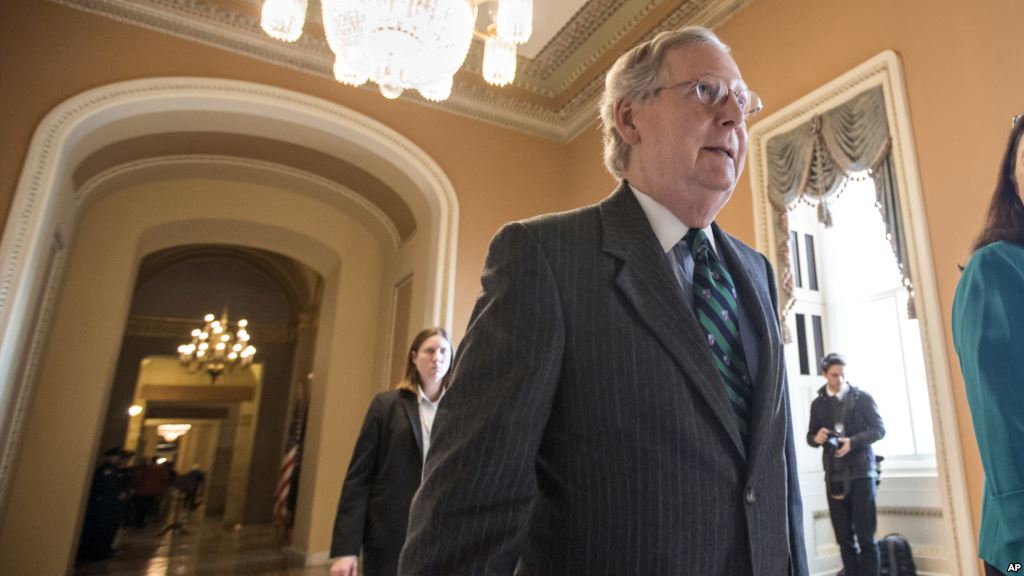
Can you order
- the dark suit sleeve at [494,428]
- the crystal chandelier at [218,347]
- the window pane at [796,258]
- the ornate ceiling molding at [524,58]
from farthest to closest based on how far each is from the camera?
the crystal chandelier at [218,347], the ornate ceiling molding at [524,58], the window pane at [796,258], the dark suit sleeve at [494,428]

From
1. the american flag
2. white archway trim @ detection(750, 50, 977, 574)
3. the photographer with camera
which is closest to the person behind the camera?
white archway trim @ detection(750, 50, 977, 574)

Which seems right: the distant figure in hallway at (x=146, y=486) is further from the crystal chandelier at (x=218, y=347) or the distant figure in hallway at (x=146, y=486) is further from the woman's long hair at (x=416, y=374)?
the woman's long hair at (x=416, y=374)

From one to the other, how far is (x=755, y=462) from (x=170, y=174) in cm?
694

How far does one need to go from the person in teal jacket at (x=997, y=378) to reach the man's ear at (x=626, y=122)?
842 mm

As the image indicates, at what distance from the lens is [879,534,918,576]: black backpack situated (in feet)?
12.5

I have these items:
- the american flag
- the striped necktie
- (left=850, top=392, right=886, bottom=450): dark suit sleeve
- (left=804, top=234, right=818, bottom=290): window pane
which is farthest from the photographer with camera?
the american flag

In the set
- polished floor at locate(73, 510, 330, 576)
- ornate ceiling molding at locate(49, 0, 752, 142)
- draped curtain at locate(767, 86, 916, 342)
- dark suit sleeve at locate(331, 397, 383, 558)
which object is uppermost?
ornate ceiling molding at locate(49, 0, 752, 142)

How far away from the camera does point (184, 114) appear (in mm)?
4848

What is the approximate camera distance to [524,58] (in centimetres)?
549

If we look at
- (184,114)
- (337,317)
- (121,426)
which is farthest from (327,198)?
(121,426)

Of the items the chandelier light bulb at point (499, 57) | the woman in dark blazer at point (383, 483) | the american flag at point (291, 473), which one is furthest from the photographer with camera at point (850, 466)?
the american flag at point (291, 473)

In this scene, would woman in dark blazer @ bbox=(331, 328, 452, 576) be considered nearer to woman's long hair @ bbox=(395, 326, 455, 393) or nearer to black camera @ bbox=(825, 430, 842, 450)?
woman's long hair @ bbox=(395, 326, 455, 393)

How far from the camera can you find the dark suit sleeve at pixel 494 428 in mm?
749

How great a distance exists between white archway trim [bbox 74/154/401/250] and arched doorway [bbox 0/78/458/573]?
0.02m
